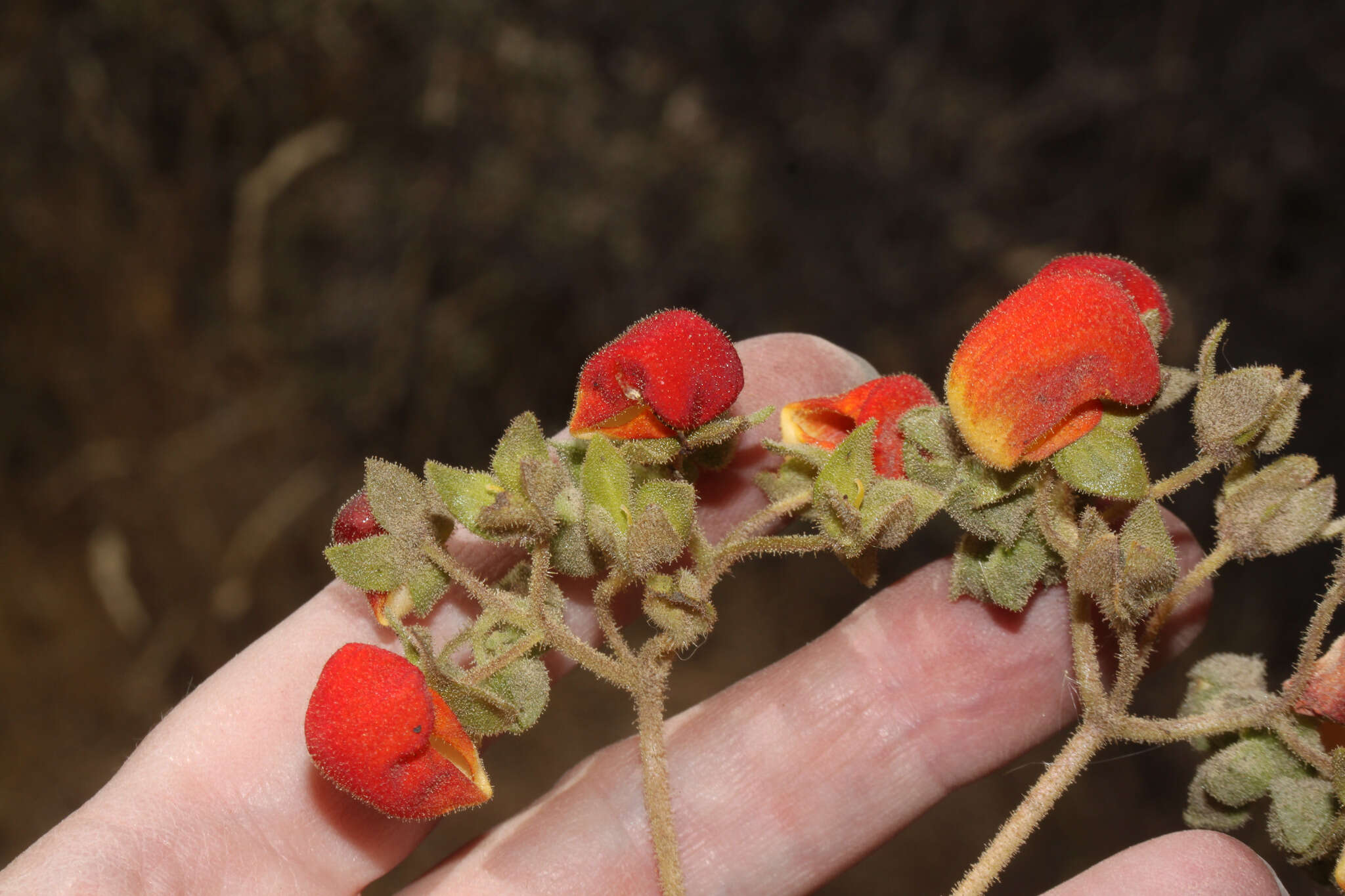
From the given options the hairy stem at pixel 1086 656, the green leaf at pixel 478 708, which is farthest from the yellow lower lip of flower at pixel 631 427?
the hairy stem at pixel 1086 656

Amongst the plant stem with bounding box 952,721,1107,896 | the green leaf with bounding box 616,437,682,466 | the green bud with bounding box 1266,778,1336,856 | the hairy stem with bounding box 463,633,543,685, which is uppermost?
the green leaf with bounding box 616,437,682,466

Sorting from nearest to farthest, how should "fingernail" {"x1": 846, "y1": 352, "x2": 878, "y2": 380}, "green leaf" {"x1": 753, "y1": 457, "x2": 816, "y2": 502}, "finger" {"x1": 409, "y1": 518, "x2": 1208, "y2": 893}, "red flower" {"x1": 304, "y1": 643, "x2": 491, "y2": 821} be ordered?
"red flower" {"x1": 304, "y1": 643, "x2": 491, "y2": 821} → "green leaf" {"x1": 753, "y1": 457, "x2": 816, "y2": 502} → "finger" {"x1": 409, "y1": 518, "x2": 1208, "y2": 893} → "fingernail" {"x1": 846, "y1": 352, "x2": 878, "y2": 380}

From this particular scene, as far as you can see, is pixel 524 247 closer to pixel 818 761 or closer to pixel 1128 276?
pixel 818 761

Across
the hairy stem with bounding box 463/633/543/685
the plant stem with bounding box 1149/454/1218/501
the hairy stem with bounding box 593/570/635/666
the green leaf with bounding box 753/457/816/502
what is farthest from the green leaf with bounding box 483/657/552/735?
the plant stem with bounding box 1149/454/1218/501

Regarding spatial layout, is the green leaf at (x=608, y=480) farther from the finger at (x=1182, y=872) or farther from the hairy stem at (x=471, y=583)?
the finger at (x=1182, y=872)

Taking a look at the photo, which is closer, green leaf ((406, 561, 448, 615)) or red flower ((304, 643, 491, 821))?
red flower ((304, 643, 491, 821))

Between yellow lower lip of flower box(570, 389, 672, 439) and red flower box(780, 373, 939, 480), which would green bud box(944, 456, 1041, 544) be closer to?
red flower box(780, 373, 939, 480)

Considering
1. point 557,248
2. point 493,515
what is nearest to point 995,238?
point 557,248
